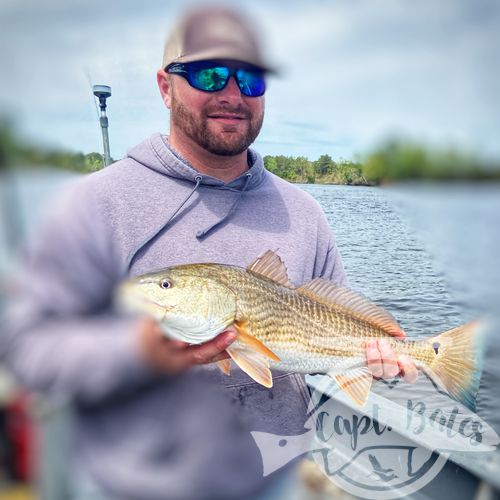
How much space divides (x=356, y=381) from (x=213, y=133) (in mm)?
1096

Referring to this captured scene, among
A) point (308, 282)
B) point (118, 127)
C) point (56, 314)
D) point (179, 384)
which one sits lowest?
point (308, 282)

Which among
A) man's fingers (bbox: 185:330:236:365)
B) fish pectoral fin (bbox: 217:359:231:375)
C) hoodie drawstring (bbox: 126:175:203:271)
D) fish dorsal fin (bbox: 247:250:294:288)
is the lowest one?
fish pectoral fin (bbox: 217:359:231:375)

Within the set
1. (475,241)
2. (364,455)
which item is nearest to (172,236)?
(475,241)

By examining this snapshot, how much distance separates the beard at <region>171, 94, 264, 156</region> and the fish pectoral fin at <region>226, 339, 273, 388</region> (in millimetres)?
724

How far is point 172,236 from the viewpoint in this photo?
199 cm

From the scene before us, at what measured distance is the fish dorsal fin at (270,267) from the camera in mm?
1957

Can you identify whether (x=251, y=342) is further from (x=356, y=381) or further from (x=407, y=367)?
(x=407, y=367)

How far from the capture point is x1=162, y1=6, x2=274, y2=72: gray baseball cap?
3.25ft

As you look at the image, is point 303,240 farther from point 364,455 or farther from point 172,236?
point 364,455

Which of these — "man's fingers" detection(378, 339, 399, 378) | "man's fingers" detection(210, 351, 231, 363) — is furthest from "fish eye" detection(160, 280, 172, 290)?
"man's fingers" detection(378, 339, 399, 378)

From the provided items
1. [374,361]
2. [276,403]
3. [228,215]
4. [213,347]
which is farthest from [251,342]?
[374,361]

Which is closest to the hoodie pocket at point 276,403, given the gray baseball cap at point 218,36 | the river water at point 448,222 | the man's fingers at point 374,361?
the man's fingers at point 374,361

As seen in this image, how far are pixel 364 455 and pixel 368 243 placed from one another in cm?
375

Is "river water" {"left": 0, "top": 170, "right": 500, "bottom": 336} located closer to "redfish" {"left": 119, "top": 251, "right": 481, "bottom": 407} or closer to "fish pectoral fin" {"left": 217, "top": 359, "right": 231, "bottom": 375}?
"redfish" {"left": 119, "top": 251, "right": 481, "bottom": 407}
